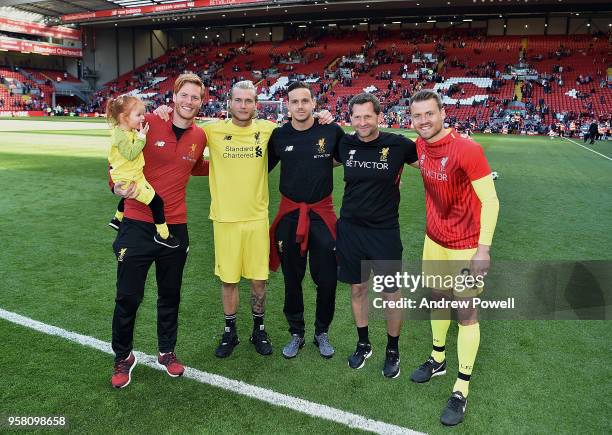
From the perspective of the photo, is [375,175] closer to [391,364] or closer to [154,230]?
[391,364]

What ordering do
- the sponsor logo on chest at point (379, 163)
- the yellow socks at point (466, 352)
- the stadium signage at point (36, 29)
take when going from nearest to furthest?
the yellow socks at point (466, 352) → the sponsor logo on chest at point (379, 163) → the stadium signage at point (36, 29)

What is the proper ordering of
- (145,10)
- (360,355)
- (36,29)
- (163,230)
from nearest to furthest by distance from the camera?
(163,230) < (360,355) < (145,10) < (36,29)

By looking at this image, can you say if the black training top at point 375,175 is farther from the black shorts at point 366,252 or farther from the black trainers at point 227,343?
the black trainers at point 227,343

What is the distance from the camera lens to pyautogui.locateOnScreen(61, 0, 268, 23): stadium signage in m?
44.1

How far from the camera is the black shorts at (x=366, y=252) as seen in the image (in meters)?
3.79

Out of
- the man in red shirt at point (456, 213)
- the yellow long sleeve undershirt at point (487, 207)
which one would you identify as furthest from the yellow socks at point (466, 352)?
the yellow long sleeve undershirt at point (487, 207)

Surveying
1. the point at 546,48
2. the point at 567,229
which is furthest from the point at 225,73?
the point at 567,229

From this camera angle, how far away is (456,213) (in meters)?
3.49

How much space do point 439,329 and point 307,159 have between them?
1722 mm

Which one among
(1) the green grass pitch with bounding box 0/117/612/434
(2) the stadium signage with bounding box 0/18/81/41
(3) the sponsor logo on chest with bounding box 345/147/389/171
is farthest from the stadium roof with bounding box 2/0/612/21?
(3) the sponsor logo on chest with bounding box 345/147/389/171

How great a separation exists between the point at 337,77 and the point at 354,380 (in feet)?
157

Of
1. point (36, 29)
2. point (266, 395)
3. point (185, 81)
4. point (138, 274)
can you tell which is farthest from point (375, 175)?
point (36, 29)

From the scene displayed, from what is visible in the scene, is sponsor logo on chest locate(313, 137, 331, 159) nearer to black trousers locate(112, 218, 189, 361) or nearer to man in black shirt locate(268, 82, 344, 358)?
man in black shirt locate(268, 82, 344, 358)

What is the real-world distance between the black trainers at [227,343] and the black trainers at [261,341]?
0.53ft
